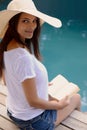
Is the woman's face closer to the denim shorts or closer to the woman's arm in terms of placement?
the woman's arm

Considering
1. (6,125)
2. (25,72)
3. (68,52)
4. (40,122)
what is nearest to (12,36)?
(25,72)

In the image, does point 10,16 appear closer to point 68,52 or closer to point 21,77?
point 21,77

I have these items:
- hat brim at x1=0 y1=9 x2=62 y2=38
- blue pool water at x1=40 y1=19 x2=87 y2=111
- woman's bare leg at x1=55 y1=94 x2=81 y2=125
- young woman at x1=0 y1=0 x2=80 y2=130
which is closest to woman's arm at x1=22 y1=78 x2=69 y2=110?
young woman at x1=0 y1=0 x2=80 y2=130

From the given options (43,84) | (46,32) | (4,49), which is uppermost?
(4,49)

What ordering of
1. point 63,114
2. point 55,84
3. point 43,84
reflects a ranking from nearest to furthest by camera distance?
1. point 43,84
2. point 63,114
3. point 55,84

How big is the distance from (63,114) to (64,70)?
2222 millimetres

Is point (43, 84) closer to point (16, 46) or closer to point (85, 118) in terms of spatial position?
point (16, 46)

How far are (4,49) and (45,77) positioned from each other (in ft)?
0.83

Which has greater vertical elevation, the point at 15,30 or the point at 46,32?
the point at 15,30

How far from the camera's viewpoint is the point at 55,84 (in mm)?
1889

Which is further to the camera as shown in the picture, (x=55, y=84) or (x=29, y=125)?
(x=55, y=84)

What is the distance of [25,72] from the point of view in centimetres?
140

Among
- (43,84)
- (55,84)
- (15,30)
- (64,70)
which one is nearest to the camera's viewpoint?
(15,30)

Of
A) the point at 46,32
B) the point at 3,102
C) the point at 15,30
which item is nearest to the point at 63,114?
the point at 3,102
